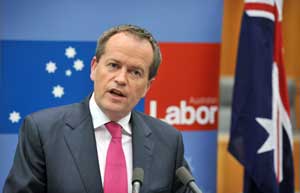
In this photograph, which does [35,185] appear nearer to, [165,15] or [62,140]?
[62,140]

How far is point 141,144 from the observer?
1.91m

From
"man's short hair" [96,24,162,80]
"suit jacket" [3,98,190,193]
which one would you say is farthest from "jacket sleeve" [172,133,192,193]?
"man's short hair" [96,24,162,80]

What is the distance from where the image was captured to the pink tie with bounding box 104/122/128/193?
5.87ft

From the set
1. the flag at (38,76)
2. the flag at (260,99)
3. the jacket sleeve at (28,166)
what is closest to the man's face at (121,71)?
the jacket sleeve at (28,166)

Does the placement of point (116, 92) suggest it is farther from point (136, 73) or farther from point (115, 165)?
point (115, 165)

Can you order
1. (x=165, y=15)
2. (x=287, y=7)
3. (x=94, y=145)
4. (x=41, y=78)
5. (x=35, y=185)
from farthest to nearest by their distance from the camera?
1. (x=287, y=7)
2. (x=165, y=15)
3. (x=41, y=78)
4. (x=94, y=145)
5. (x=35, y=185)

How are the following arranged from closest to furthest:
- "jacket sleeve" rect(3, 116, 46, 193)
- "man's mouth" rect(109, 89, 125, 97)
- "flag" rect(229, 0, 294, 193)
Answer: "jacket sleeve" rect(3, 116, 46, 193), "man's mouth" rect(109, 89, 125, 97), "flag" rect(229, 0, 294, 193)

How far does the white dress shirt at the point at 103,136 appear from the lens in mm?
1849

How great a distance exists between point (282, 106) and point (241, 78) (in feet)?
1.12

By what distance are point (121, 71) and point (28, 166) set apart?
0.45 meters

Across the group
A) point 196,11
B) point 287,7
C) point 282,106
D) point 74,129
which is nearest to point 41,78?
point 196,11

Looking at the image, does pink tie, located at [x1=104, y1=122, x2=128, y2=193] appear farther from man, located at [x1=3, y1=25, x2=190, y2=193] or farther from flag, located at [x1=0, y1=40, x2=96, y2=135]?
flag, located at [x1=0, y1=40, x2=96, y2=135]

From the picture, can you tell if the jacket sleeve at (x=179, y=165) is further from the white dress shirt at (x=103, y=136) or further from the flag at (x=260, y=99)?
the flag at (x=260, y=99)

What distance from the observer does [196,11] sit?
3.40 metres
